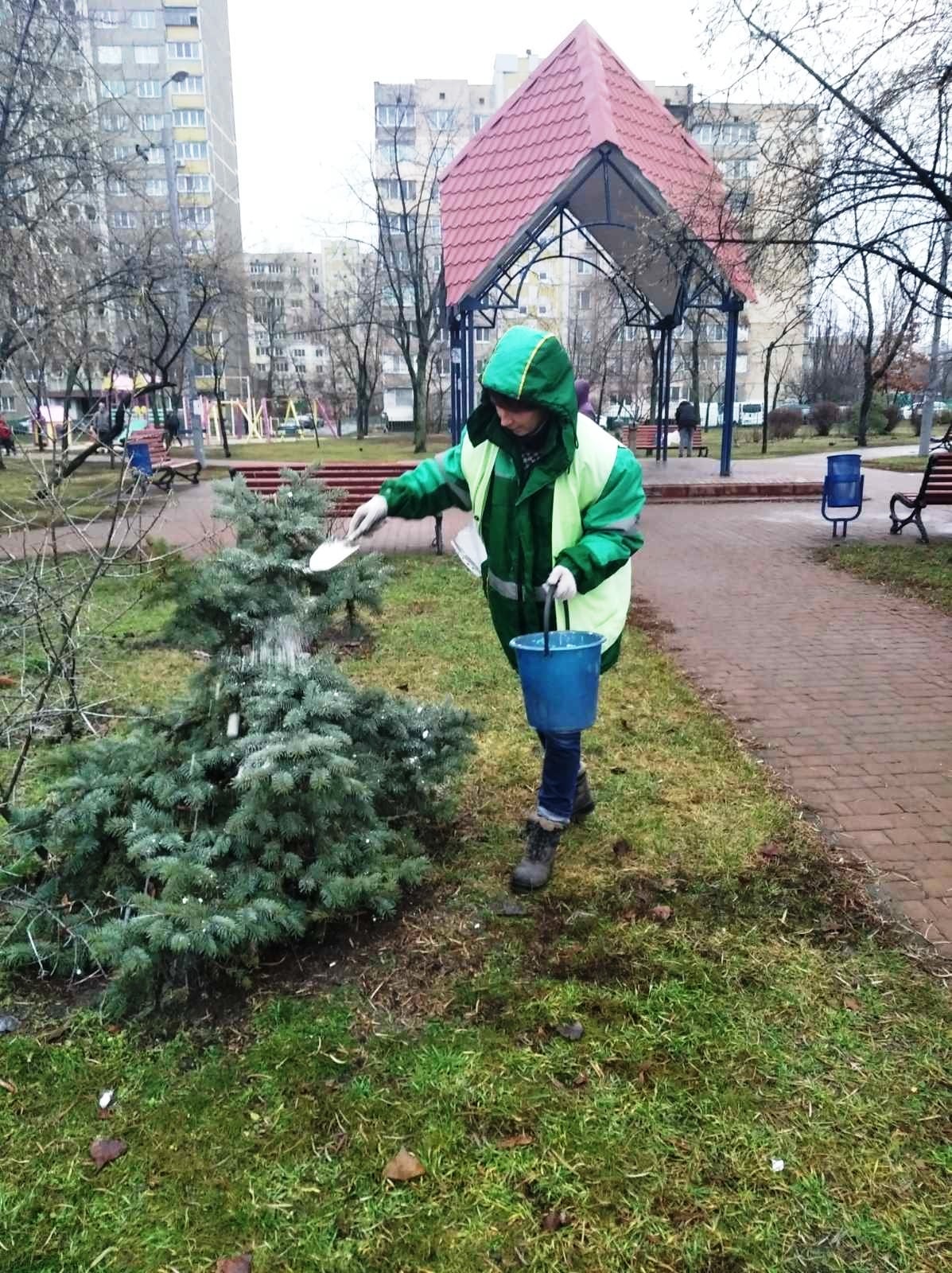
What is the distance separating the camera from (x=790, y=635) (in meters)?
6.47

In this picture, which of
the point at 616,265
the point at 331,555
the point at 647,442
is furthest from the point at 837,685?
the point at 647,442

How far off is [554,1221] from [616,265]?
16214 mm

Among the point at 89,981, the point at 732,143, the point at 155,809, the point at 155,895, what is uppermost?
the point at 732,143

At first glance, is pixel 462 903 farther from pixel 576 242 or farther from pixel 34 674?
pixel 576 242

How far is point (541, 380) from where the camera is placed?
262cm

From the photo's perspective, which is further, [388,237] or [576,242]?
[576,242]

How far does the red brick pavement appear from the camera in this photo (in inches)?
135

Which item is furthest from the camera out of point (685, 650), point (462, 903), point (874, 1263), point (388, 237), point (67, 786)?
point (388, 237)

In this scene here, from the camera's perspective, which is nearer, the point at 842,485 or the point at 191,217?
the point at 842,485

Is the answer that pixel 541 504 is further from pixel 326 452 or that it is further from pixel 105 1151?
pixel 326 452

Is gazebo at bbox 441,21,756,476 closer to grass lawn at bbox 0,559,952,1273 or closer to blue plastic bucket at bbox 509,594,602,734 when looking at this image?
blue plastic bucket at bbox 509,594,602,734

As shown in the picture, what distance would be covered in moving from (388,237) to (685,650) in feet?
86.1

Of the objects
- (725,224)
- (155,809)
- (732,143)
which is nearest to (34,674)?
(155,809)

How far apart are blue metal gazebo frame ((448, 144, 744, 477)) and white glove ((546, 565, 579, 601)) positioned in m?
7.34
